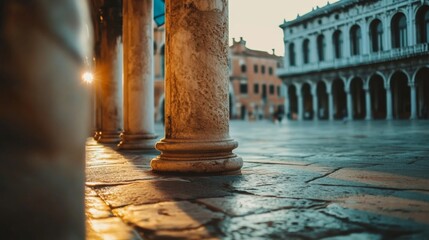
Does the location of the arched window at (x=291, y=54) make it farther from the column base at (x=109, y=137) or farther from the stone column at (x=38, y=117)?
the stone column at (x=38, y=117)

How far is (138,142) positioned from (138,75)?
1.05m

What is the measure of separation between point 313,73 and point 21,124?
3512cm

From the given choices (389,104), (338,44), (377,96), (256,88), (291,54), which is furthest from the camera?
(256,88)

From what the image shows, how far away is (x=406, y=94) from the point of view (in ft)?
97.1

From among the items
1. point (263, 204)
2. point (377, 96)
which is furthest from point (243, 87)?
point (263, 204)

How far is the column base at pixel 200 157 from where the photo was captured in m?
3.26

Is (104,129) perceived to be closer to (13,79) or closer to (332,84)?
(13,79)

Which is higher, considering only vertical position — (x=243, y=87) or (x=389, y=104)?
(x=243, y=87)

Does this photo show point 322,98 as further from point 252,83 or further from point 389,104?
point 252,83

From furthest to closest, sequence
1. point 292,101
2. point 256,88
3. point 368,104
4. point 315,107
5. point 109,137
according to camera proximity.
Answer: point 256,88, point 292,101, point 315,107, point 368,104, point 109,137

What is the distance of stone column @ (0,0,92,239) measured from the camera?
893 mm

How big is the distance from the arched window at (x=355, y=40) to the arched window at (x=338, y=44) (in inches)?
44.9

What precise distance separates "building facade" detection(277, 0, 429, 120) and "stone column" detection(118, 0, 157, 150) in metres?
21.1

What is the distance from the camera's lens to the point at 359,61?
30.7 metres
